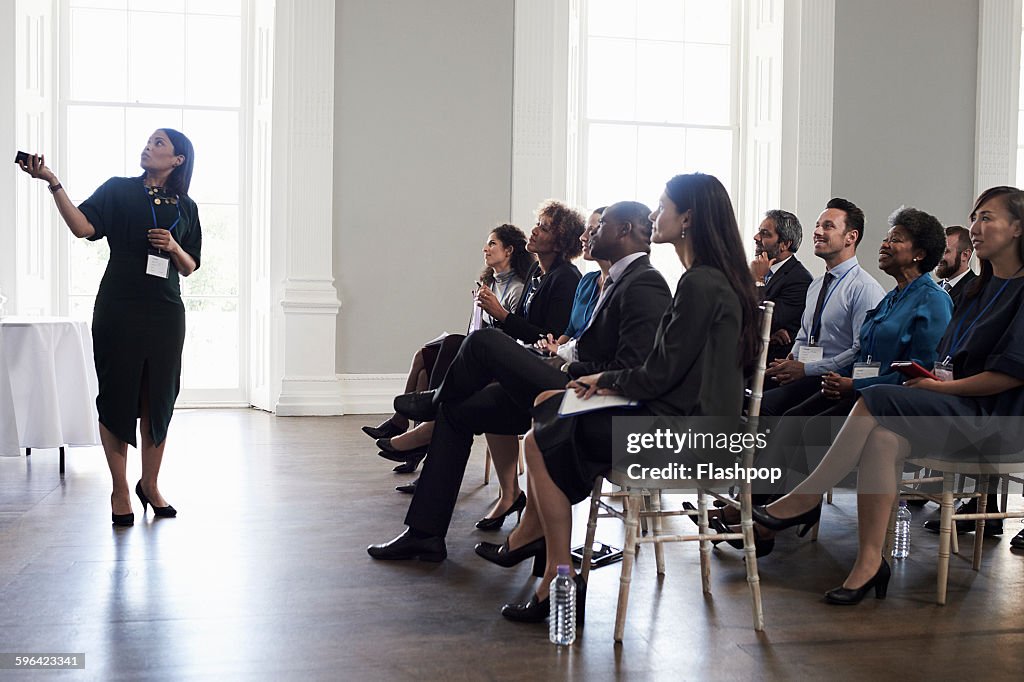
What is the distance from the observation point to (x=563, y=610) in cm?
246

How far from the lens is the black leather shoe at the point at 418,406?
3.37 meters

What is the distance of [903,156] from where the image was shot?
→ 25.2ft

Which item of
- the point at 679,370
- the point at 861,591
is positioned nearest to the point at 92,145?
the point at 679,370

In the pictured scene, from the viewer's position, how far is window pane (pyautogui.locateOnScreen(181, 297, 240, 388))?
24.3 feet

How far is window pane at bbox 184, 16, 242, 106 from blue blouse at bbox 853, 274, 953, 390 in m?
5.38

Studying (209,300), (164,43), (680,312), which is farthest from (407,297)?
(680,312)

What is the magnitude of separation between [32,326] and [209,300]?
111 inches

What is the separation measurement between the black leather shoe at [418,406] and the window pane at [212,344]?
170 inches

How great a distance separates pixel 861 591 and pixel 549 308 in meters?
1.69

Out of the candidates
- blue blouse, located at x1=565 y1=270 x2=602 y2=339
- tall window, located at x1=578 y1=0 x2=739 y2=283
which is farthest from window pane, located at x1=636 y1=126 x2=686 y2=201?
blue blouse, located at x1=565 y1=270 x2=602 y2=339

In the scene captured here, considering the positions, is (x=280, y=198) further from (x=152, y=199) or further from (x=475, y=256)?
(x=152, y=199)

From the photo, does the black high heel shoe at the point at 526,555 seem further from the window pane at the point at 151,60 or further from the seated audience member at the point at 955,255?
the window pane at the point at 151,60

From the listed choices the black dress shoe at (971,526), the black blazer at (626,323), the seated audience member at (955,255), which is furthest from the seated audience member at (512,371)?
the seated audience member at (955,255)

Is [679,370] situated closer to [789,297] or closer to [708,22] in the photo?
[789,297]
